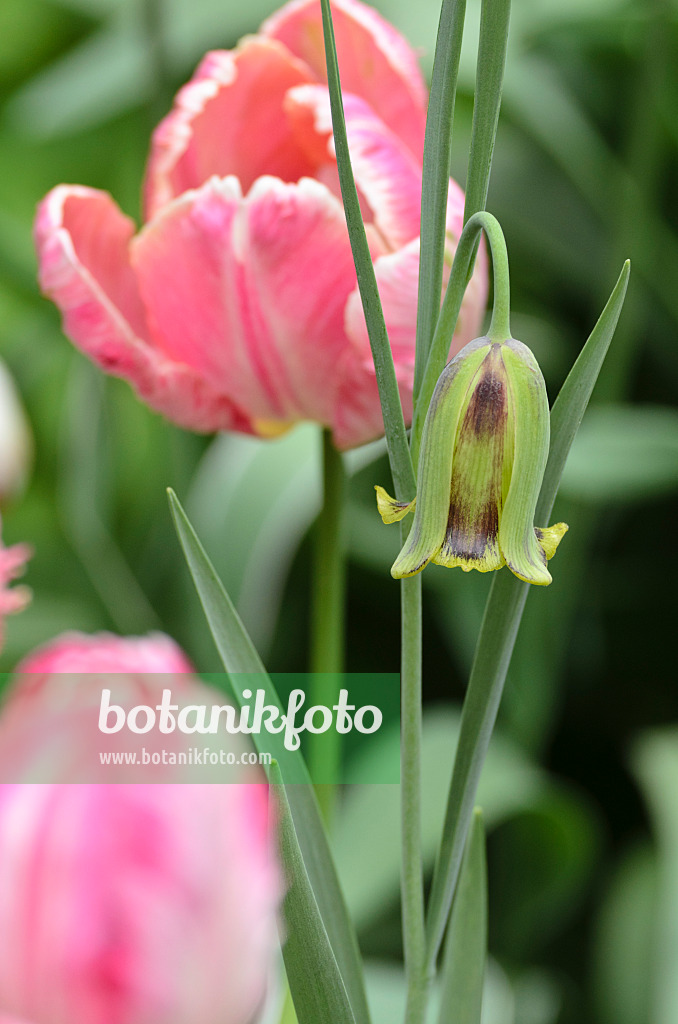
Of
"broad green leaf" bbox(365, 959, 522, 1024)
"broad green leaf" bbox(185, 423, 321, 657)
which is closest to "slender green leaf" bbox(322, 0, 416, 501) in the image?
"broad green leaf" bbox(365, 959, 522, 1024)

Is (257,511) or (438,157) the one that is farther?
(257,511)

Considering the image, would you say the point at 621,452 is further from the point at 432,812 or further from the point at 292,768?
the point at 292,768

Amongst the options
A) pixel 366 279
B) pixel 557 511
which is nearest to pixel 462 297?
pixel 366 279

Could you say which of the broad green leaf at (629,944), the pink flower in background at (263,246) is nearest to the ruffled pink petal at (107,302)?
the pink flower in background at (263,246)

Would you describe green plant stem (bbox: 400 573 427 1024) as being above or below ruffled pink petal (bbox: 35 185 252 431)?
below

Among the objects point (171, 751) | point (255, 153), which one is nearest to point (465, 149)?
point (255, 153)

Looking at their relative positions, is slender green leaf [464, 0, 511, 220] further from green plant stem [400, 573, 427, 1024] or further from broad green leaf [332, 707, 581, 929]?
broad green leaf [332, 707, 581, 929]
